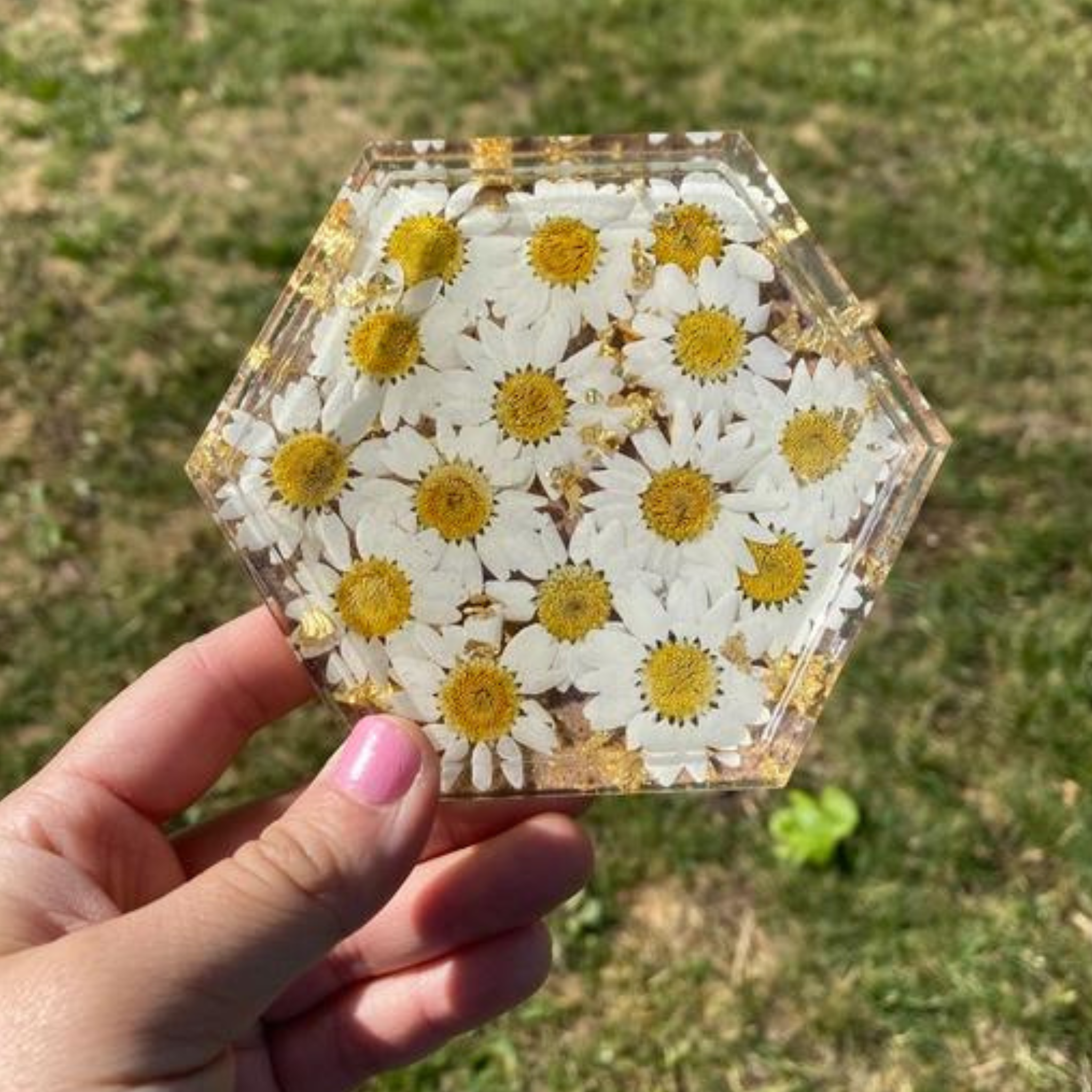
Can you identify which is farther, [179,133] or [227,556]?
[179,133]

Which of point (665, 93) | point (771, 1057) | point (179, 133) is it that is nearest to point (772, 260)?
point (771, 1057)

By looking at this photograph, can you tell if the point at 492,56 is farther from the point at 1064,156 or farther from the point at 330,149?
the point at 1064,156

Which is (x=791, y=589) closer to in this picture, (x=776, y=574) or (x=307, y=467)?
(x=776, y=574)

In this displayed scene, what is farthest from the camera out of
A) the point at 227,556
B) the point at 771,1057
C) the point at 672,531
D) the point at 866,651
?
the point at 227,556

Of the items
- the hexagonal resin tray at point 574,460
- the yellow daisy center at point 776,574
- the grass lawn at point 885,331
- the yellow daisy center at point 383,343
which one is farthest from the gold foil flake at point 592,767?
the grass lawn at point 885,331

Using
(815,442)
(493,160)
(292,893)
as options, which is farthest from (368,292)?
(292,893)

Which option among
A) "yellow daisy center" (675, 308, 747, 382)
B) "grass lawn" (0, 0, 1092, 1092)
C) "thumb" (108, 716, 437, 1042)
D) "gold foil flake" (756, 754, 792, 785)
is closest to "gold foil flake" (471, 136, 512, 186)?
"yellow daisy center" (675, 308, 747, 382)

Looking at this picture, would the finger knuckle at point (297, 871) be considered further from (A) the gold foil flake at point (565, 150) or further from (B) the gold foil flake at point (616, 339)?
(A) the gold foil flake at point (565, 150)

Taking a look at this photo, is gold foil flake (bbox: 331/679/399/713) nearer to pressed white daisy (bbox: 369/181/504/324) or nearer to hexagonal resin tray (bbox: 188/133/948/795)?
hexagonal resin tray (bbox: 188/133/948/795)
